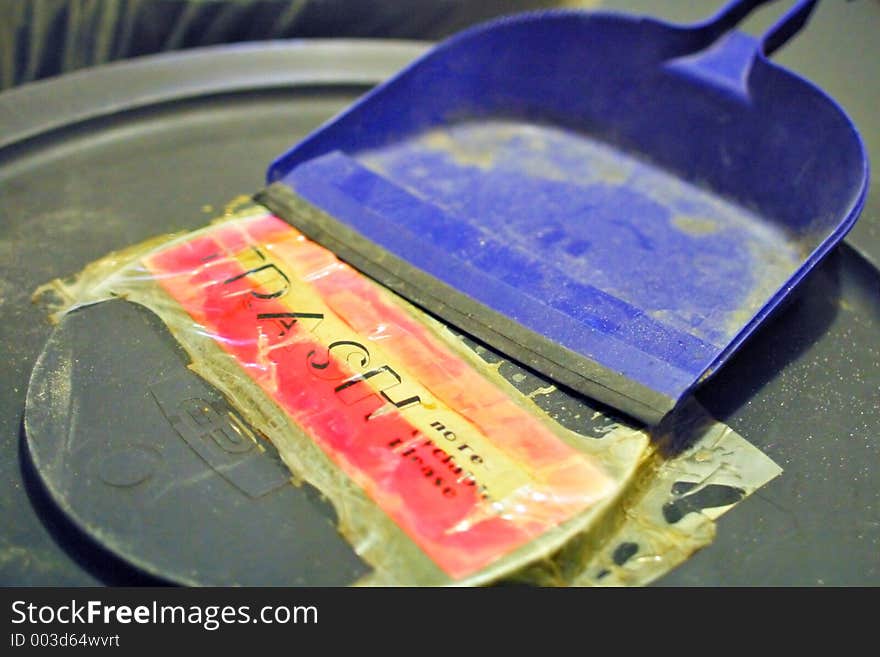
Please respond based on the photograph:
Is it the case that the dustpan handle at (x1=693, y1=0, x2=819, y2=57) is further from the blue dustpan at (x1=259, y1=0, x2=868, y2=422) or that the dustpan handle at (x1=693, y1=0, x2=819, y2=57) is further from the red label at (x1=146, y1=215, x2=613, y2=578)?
the red label at (x1=146, y1=215, x2=613, y2=578)

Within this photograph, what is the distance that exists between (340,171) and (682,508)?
1.16 ft

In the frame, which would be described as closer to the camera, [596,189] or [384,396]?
[384,396]

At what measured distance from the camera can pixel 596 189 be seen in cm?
75

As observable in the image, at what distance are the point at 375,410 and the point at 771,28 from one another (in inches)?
17.8

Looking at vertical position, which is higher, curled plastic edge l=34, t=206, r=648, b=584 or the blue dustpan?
the blue dustpan

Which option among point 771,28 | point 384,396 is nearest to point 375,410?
point 384,396

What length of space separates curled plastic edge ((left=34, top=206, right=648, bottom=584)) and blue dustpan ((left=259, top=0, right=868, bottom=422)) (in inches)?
1.3

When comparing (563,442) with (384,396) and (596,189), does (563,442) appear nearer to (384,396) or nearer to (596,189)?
(384,396)

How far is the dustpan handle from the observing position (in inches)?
27.8

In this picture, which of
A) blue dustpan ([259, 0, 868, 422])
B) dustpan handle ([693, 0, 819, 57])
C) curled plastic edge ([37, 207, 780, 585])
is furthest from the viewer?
dustpan handle ([693, 0, 819, 57])

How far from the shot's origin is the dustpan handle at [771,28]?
71 cm

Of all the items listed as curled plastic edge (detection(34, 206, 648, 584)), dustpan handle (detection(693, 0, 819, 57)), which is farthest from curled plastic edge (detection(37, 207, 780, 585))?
dustpan handle (detection(693, 0, 819, 57))
